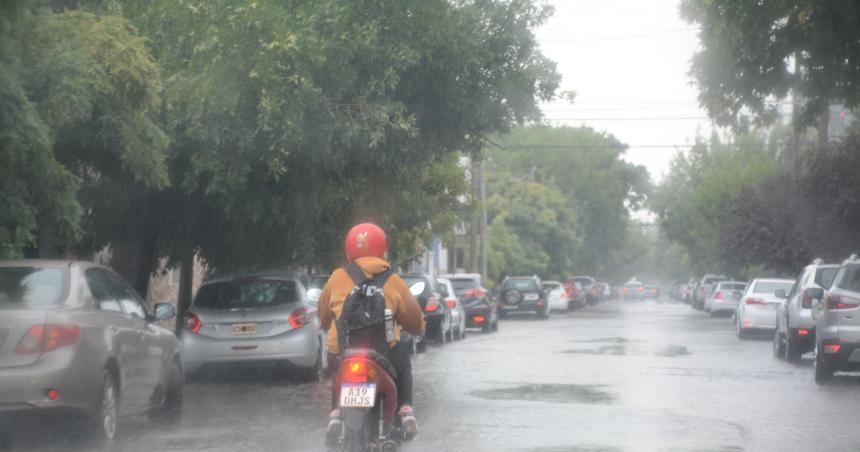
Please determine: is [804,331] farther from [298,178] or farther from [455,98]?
[298,178]

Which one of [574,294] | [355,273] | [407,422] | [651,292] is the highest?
[355,273]

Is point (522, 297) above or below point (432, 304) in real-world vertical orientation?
below

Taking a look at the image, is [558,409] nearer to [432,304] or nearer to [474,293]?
[432,304]

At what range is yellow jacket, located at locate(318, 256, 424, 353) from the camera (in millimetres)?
8031

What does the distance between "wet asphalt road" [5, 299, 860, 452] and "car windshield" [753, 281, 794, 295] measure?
8.34m

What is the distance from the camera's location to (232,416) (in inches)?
530

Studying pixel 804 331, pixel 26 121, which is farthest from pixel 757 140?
pixel 26 121

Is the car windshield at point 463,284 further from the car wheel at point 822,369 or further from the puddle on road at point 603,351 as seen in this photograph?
the car wheel at point 822,369

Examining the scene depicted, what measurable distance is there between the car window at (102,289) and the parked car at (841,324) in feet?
31.1

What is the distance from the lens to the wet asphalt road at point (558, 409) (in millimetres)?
11258

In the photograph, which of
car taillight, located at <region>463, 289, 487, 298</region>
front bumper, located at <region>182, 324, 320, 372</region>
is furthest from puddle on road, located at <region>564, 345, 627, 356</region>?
car taillight, located at <region>463, 289, 487, 298</region>

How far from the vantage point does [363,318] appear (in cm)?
778

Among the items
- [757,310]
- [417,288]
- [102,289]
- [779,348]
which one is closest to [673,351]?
[779,348]

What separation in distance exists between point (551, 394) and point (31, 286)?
6.85m
